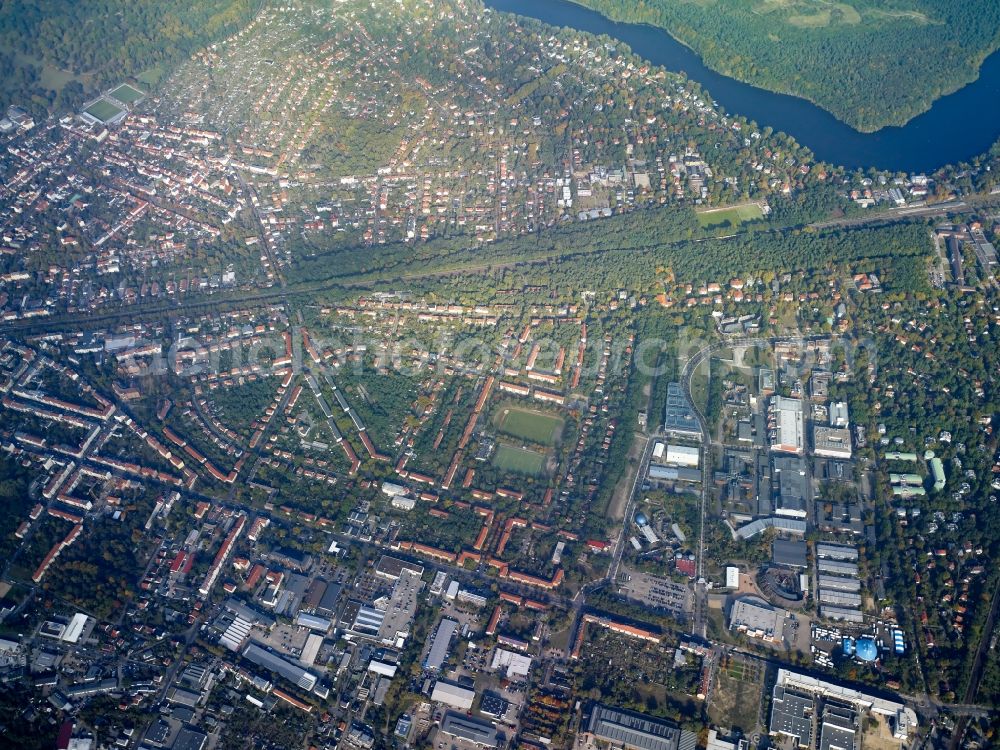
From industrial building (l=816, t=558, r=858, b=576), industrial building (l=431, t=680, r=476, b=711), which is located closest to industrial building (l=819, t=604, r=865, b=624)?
industrial building (l=816, t=558, r=858, b=576)

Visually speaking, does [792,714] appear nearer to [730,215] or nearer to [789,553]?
[789,553]

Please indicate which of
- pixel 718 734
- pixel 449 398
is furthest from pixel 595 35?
pixel 718 734

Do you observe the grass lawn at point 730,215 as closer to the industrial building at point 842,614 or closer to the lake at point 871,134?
the lake at point 871,134

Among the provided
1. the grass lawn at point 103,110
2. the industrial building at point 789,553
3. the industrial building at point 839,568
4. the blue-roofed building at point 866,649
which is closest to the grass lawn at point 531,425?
the industrial building at point 789,553

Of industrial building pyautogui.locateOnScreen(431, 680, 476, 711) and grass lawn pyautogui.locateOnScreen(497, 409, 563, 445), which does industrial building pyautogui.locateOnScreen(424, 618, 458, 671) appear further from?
grass lawn pyautogui.locateOnScreen(497, 409, 563, 445)

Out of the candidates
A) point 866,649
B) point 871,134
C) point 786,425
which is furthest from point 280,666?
point 871,134

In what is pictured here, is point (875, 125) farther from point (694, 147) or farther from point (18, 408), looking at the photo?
point (18, 408)
